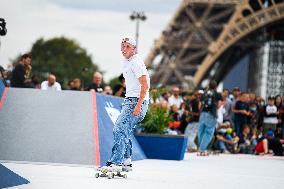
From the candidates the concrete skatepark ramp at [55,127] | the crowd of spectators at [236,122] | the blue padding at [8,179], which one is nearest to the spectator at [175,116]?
the crowd of spectators at [236,122]

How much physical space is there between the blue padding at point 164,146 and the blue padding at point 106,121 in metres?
1.46

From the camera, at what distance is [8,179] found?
800 centimetres

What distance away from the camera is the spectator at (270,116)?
2317 cm

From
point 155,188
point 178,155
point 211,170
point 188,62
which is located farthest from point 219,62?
point 155,188

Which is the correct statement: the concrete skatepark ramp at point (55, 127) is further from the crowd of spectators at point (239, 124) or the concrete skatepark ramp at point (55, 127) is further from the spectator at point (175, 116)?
the crowd of spectators at point (239, 124)

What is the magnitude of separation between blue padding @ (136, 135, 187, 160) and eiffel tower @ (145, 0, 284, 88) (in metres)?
30.4

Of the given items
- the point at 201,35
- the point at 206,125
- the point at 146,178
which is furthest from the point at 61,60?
the point at 146,178

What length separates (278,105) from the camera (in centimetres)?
2356

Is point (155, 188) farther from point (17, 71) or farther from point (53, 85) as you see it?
point (53, 85)

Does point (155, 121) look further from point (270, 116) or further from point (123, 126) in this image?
point (270, 116)

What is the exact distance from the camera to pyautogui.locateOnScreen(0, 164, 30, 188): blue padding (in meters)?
7.85

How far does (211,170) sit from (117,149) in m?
3.28

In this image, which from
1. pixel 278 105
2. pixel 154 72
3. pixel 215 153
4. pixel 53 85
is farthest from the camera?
pixel 154 72

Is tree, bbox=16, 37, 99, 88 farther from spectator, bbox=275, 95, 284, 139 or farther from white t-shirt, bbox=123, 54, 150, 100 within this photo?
white t-shirt, bbox=123, 54, 150, 100
